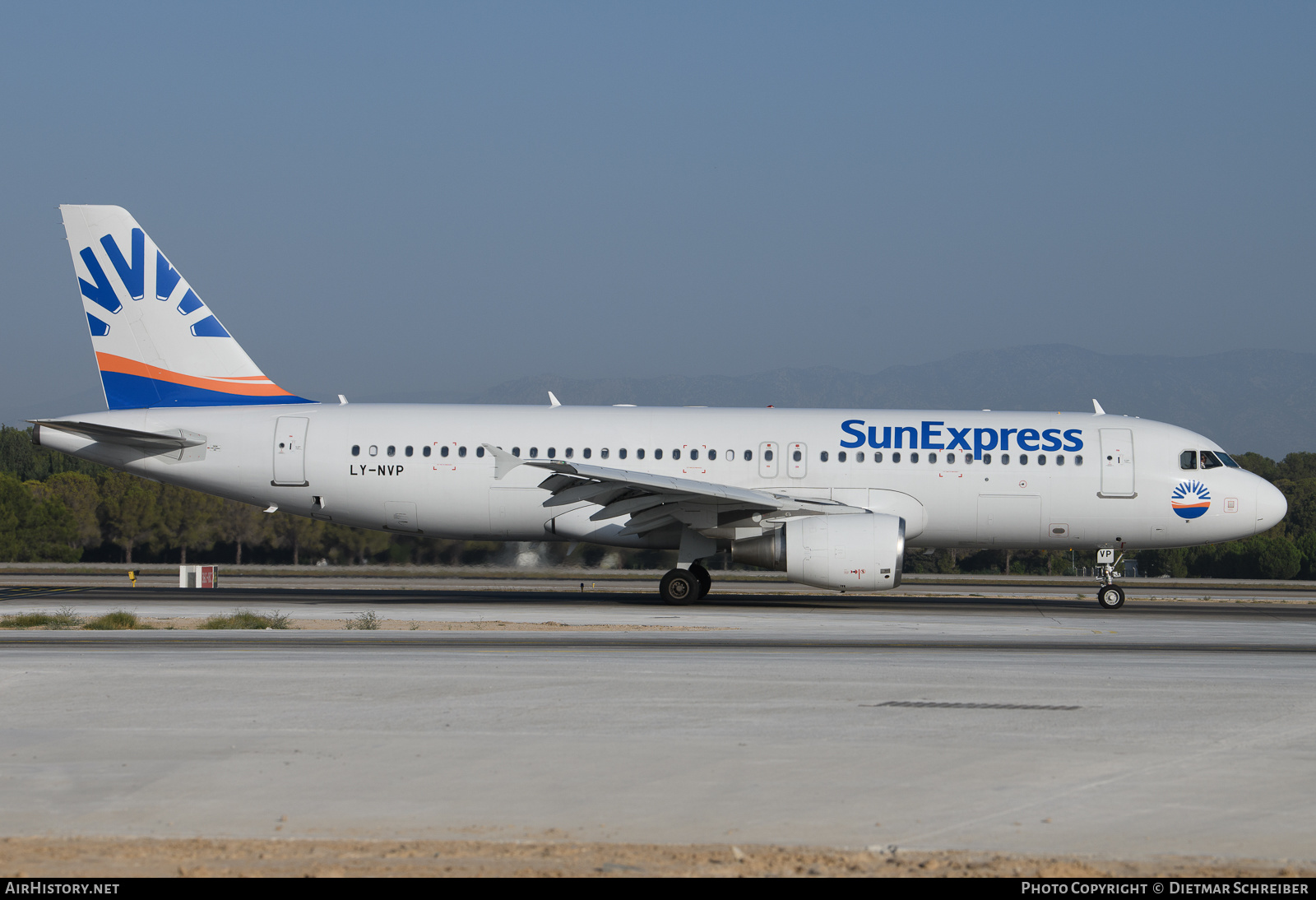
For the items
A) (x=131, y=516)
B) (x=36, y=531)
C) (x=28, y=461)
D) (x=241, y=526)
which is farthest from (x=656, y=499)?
(x=28, y=461)

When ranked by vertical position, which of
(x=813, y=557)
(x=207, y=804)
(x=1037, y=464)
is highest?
(x=1037, y=464)

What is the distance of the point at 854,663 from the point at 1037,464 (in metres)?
11.4

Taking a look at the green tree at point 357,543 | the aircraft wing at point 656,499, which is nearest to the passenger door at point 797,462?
the aircraft wing at point 656,499

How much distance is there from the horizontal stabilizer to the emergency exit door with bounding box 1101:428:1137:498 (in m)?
18.7

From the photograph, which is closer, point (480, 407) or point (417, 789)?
point (417, 789)

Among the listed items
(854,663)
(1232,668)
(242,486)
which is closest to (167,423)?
(242,486)

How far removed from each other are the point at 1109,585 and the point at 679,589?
9282 millimetres

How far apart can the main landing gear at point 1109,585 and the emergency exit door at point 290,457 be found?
662 inches

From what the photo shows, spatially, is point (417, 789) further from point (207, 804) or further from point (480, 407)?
point (480, 407)

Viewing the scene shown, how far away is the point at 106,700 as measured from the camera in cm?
1116

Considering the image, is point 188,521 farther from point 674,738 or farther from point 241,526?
point 674,738

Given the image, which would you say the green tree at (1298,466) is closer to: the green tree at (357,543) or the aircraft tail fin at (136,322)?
the green tree at (357,543)

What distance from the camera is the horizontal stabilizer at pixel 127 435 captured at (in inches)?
934

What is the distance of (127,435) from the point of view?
2381 centimetres
